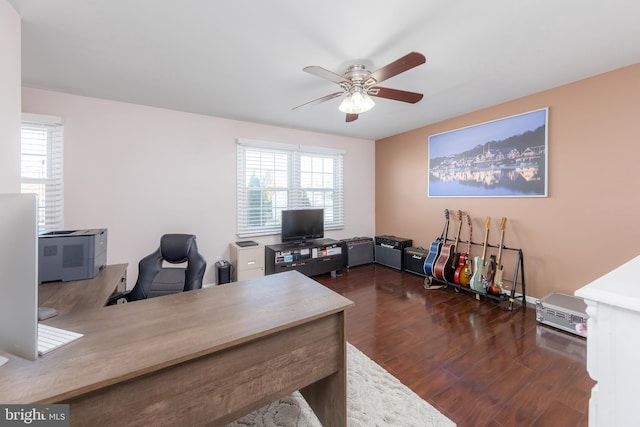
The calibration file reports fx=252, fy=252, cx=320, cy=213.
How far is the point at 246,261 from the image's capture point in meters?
3.64

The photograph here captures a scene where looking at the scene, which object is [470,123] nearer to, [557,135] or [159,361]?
[557,135]

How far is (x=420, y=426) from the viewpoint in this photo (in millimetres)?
1502

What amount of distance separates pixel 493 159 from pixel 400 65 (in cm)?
244

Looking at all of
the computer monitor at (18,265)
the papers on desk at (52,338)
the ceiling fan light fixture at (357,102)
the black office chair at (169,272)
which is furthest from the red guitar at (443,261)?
the computer monitor at (18,265)

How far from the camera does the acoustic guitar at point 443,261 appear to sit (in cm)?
360

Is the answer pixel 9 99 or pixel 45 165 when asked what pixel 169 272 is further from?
pixel 45 165

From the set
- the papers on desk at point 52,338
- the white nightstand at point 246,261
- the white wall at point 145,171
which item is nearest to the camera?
the papers on desk at point 52,338

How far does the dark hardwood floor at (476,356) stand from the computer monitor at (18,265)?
2.11 metres

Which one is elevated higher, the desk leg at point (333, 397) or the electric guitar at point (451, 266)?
the electric guitar at point (451, 266)

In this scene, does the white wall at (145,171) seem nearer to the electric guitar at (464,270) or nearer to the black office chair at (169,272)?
the black office chair at (169,272)

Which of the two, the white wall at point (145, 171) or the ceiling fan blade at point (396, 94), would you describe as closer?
the ceiling fan blade at point (396, 94)

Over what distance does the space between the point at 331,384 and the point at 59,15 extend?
2942mm

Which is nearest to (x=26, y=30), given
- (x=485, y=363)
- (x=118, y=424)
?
(x=118, y=424)

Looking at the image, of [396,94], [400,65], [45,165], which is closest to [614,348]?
[400,65]
